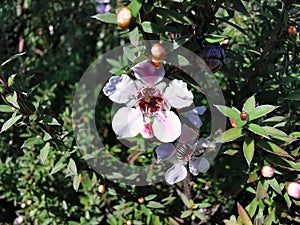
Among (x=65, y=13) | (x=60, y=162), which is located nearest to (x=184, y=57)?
(x=60, y=162)

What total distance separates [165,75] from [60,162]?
36 cm

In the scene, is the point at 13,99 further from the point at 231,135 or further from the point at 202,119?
the point at 202,119

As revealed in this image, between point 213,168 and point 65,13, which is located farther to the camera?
point 65,13

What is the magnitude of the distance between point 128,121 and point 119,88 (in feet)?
0.22

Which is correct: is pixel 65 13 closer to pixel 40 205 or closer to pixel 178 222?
pixel 40 205

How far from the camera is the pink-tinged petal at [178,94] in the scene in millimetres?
849

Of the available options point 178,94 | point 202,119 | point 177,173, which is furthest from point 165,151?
point 202,119

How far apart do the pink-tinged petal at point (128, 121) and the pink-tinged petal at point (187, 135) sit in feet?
0.37

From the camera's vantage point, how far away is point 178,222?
127cm

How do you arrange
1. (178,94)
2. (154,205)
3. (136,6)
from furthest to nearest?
1. (154,205)
2. (178,94)
3. (136,6)

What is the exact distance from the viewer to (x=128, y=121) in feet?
2.90

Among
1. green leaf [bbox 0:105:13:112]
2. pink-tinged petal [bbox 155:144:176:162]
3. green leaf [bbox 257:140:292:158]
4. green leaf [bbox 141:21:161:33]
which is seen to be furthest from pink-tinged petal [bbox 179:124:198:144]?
green leaf [bbox 0:105:13:112]

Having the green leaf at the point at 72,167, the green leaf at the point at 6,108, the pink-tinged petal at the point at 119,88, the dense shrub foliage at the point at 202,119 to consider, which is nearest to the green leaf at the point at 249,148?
the dense shrub foliage at the point at 202,119

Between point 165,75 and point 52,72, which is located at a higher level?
point 165,75
